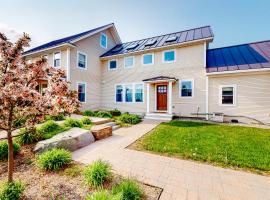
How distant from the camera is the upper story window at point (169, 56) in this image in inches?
496

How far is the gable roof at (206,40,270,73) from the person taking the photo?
10.2 metres

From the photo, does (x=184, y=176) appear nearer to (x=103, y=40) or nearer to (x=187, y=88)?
(x=187, y=88)

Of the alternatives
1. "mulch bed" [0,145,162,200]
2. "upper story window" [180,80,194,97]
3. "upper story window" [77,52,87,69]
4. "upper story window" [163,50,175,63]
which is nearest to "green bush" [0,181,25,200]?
"mulch bed" [0,145,162,200]

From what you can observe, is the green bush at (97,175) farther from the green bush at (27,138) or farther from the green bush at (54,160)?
the green bush at (27,138)

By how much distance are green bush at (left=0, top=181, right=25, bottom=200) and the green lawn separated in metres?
3.61

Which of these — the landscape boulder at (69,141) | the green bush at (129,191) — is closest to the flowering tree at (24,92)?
the green bush at (129,191)

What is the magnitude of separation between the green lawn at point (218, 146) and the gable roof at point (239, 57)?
17.0 ft

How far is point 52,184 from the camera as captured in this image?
3.30 m

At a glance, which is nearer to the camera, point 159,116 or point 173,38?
point 159,116

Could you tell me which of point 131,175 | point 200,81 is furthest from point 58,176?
point 200,81

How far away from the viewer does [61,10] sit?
960 cm

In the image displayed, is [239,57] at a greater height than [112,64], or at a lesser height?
lesser

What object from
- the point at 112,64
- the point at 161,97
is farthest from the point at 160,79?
the point at 112,64

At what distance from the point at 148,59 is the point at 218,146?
980 cm
